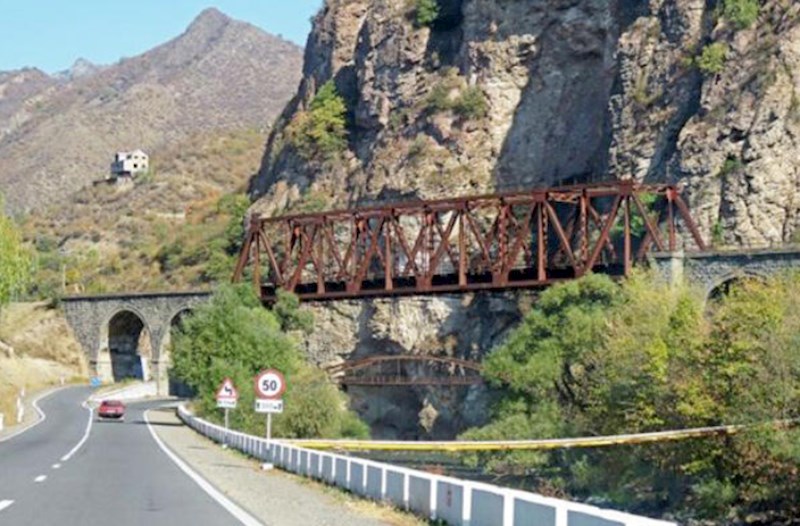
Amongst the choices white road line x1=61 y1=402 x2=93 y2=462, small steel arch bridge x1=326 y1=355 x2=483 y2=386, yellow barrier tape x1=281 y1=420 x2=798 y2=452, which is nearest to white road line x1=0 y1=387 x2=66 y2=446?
white road line x1=61 y1=402 x2=93 y2=462

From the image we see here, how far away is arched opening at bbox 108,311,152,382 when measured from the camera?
13262 cm

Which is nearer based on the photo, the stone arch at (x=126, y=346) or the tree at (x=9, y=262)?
the tree at (x=9, y=262)

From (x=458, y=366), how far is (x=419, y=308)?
23.9ft

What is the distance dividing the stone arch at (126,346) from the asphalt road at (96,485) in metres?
75.3

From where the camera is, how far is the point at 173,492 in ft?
90.7

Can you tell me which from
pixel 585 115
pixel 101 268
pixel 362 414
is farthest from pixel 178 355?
pixel 101 268

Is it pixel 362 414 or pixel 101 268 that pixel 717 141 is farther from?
pixel 101 268

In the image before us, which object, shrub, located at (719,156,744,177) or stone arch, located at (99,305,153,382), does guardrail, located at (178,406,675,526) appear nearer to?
shrub, located at (719,156,744,177)

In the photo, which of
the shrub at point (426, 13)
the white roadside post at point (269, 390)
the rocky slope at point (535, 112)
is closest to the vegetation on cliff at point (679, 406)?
the white roadside post at point (269, 390)

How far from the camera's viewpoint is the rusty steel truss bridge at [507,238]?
259 ft

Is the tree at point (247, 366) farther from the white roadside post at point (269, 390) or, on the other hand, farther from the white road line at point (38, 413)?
the white roadside post at point (269, 390)

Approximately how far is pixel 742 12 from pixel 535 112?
77.8ft

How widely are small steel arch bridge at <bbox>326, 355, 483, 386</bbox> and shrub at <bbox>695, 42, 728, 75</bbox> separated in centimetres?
2483

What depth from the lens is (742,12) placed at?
88.2 m
